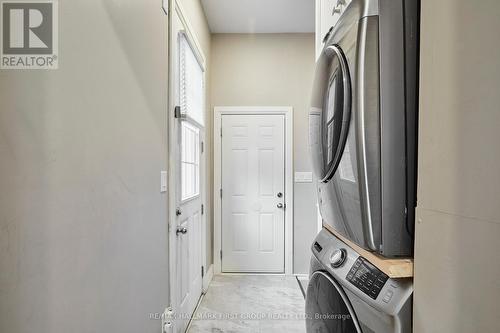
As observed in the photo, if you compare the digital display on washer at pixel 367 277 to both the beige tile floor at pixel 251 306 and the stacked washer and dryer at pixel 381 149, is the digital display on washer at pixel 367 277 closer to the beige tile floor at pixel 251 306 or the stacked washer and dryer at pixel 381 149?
the stacked washer and dryer at pixel 381 149

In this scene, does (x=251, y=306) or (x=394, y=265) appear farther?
(x=251, y=306)

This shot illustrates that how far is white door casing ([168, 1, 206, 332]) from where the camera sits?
183 cm

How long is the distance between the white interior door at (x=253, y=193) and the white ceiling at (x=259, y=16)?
3.30 ft

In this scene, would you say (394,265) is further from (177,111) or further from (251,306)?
(251,306)

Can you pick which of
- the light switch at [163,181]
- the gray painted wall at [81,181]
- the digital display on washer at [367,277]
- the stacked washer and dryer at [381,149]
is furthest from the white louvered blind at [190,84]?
the digital display on washer at [367,277]

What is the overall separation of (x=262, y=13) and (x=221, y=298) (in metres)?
2.92

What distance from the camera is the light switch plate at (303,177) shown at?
3.42 meters

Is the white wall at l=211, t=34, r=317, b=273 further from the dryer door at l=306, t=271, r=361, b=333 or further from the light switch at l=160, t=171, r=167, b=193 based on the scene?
the dryer door at l=306, t=271, r=361, b=333

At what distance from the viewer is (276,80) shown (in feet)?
11.3

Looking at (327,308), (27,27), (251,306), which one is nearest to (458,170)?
(327,308)

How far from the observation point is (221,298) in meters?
2.81

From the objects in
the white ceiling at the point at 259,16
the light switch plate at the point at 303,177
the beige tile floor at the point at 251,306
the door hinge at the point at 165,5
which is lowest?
the beige tile floor at the point at 251,306

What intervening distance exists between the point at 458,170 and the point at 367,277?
1.22 feet

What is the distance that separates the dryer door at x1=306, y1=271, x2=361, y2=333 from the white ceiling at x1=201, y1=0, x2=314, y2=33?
2663 millimetres
